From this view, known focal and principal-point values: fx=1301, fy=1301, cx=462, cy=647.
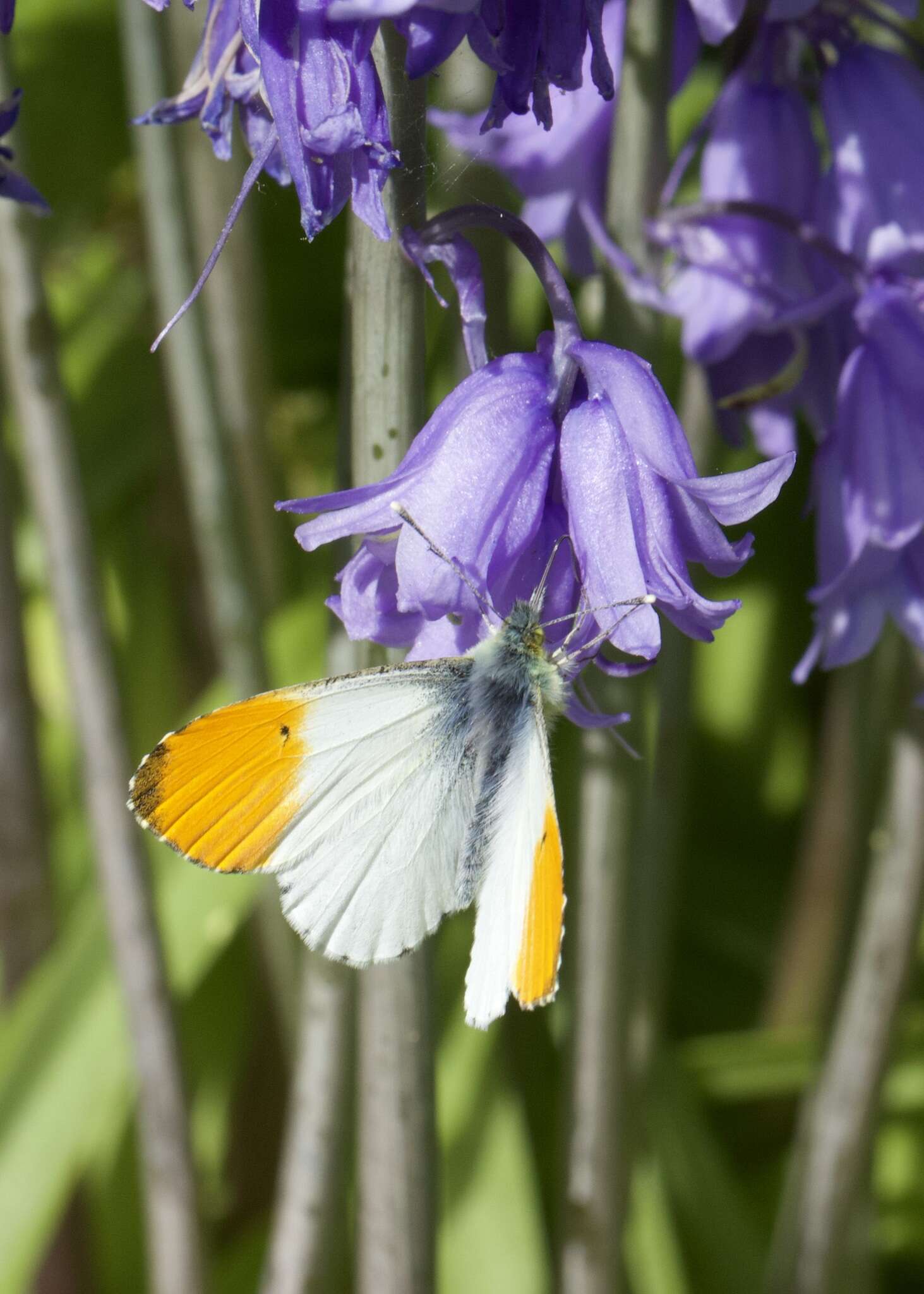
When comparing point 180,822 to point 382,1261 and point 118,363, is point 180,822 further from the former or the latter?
point 118,363

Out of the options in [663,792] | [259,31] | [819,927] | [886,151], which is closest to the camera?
[259,31]

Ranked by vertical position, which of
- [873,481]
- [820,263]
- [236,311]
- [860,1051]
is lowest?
[860,1051]

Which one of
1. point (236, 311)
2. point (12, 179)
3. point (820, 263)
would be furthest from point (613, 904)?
point (236, 311)

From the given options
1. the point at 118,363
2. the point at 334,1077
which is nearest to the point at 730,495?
the point at 334,1077

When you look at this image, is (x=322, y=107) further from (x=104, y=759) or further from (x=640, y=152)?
(x=104, y=759)

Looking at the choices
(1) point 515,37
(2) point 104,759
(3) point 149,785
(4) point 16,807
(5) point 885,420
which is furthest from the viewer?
(4) point 16,807

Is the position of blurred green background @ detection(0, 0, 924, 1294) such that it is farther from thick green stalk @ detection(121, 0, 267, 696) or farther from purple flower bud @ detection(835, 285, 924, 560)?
purple flower bud @ detection(835, 285, 924, 560)
